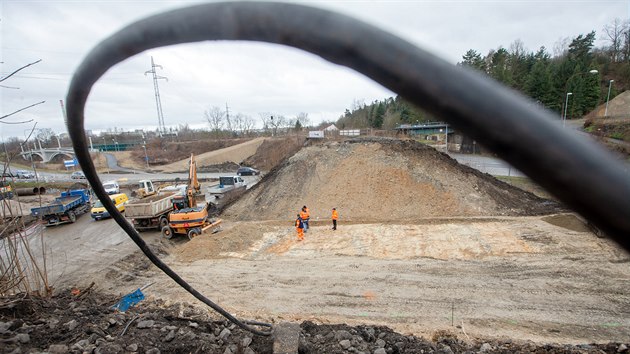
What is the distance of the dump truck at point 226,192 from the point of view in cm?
1897

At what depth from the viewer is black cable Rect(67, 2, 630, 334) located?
463 mm

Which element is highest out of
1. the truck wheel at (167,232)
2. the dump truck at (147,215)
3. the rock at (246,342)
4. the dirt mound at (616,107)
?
the dirt mound at (616,107)

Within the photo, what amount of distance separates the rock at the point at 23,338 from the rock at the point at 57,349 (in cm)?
29

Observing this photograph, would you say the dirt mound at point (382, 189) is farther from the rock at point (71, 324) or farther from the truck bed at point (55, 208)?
the rock at point (71, 324)

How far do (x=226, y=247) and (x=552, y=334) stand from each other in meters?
9.97

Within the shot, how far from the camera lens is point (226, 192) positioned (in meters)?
19.9

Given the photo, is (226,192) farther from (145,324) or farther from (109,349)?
(109,349)

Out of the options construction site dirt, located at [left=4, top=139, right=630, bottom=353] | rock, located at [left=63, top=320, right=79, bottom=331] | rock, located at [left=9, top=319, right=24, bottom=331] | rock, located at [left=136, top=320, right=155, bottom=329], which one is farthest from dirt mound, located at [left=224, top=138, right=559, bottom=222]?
rock, located at [left=9, top=319, right=24, bottom=331]

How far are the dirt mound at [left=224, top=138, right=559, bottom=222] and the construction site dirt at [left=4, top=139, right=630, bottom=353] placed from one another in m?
0.09

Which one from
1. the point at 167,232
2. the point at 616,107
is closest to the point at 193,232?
the point at 167,232

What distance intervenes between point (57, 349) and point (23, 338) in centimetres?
49

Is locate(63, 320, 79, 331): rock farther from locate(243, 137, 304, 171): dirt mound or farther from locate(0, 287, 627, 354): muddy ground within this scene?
locate(243, 137, 304, 171): dirt mound

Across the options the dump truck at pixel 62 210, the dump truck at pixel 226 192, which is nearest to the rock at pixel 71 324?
the dump truck at pixel 226 192

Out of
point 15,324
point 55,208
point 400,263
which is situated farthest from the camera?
point 55,208
